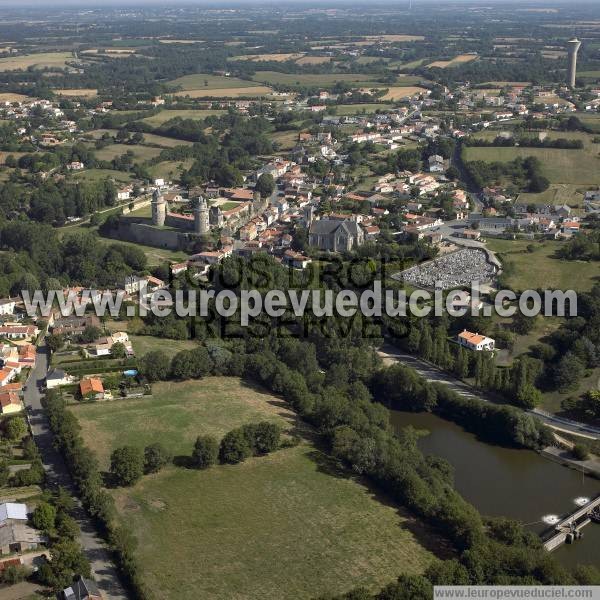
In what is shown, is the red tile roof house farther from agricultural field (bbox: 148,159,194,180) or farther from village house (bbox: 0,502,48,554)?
agricultural field (bbox: 148,159,194,180)

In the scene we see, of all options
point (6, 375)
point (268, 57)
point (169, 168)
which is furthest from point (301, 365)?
point (268, 57)

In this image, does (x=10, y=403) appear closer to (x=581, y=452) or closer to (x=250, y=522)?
(x=250, y=522)

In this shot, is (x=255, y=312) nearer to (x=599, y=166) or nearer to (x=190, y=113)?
(x=599, y=166)

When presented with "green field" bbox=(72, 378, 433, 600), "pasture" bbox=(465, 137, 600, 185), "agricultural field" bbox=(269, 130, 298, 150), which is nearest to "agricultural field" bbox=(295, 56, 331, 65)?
"agricultural field" bbox=(269, 130, 298, 150)

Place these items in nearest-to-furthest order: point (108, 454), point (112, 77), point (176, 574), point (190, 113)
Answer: point (176, 574)
point (108, 454)
point (190, 113)
point (112, 77)

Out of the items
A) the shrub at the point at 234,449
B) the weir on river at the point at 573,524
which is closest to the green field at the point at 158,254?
the shrub at the point at 234,449

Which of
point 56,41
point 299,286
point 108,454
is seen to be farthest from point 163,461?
point 56,41
